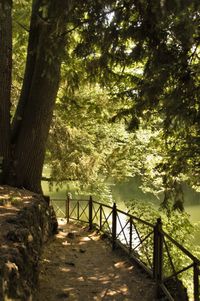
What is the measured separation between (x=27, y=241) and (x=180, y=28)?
11.8 feet

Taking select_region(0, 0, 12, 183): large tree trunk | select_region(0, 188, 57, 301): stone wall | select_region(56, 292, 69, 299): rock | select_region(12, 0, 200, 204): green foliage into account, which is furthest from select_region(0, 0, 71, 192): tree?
select_region(56, 292, 69, 299): rock

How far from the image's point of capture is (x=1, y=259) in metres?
4.00

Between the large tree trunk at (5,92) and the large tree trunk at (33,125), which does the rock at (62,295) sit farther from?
the large tree trunk at (5,92)

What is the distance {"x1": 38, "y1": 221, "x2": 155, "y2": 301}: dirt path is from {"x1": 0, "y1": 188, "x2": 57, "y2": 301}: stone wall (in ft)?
2.37

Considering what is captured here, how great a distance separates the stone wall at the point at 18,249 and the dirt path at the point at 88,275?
0.72 meters

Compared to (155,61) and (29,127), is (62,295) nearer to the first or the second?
(155,61)

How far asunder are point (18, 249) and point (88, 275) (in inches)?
108

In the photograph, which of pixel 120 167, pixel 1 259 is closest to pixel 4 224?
pixel 1 259

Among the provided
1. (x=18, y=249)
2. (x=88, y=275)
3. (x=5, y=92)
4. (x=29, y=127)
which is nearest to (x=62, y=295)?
(x=88, y=275)

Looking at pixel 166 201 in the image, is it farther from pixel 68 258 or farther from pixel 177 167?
pixel 68 258

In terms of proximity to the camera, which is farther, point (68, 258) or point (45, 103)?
point (45, 103)

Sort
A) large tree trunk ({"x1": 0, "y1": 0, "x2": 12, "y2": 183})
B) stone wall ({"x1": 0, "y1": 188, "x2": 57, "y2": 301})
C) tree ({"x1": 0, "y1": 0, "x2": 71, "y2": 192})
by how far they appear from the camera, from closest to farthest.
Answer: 1. stone wall ({"x1": 0, "y1": 188, "x2": 57, "y2": 301})
2. large tree trunk ({"x1": 0, "y1": 0, "x2": 12, "y2": 183})
3. tree ({"x1": 0, "y1": 0, "x2": 71, "y2": 192})

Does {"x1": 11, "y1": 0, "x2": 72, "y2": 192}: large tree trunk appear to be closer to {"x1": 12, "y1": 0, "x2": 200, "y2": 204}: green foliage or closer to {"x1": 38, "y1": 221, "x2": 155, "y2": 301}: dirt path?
{"x1": 12, "y1": 0, "x2": 200, "y2": 204}: green foliage

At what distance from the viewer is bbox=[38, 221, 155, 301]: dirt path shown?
234 inches
